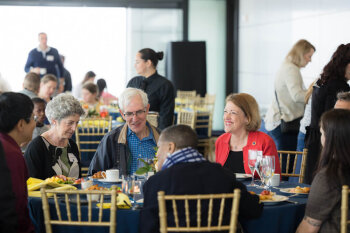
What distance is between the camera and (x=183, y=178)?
262 cm

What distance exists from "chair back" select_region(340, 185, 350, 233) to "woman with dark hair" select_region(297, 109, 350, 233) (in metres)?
0.09

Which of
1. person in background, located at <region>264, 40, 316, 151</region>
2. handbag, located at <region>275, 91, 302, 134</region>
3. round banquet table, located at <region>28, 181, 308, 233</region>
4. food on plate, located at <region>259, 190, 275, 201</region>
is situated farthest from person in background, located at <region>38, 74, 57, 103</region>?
food on plate, located at <region>259, 190, 275, 201</region>

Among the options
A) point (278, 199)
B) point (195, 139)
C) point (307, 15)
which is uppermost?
point (307, 15)

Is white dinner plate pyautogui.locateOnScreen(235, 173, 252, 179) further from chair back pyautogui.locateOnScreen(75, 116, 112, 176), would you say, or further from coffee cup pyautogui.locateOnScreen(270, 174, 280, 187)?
chair back pyautogui.locateOnScreen(75, 116, 112, 176)

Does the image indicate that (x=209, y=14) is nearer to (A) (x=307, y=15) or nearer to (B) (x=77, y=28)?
(B) (x=77, y=28)

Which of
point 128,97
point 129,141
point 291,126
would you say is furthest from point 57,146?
point 291,126

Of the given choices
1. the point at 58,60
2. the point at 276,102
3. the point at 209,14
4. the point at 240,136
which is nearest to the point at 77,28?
the point at 58,60

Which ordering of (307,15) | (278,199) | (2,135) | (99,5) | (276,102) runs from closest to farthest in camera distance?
(2,135) → (278,199) → (276,102) → (307,15) → (99,5)

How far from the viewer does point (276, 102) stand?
6223mm

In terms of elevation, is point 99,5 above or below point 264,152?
above

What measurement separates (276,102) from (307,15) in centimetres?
284

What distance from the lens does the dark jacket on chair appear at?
262 cm

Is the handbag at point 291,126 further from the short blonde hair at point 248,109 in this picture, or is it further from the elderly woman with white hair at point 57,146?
the elderly woman with white hair at point 57,146

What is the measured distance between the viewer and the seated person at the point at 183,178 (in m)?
2.62
